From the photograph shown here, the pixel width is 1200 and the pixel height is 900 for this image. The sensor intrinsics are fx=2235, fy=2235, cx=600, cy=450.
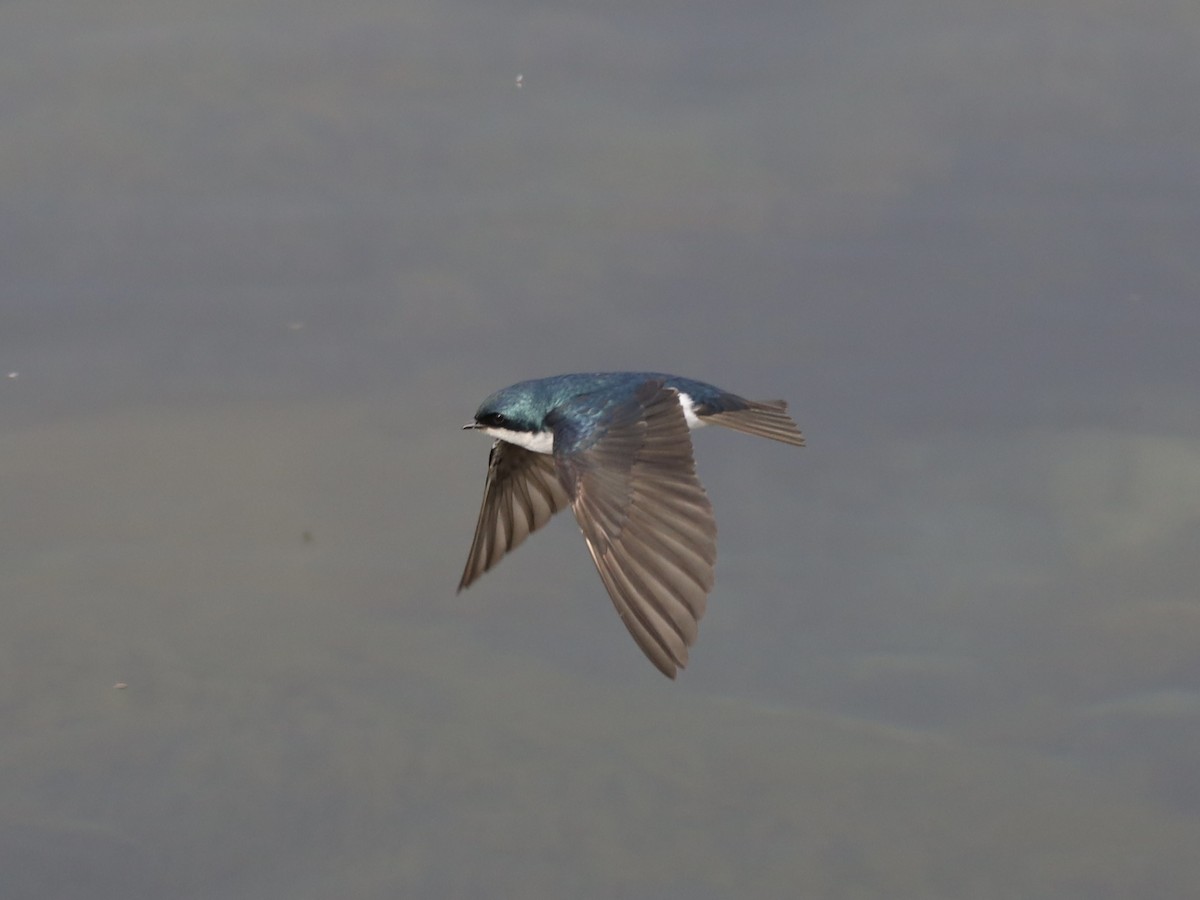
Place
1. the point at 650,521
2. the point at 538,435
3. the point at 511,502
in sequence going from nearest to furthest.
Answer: the point at 650,521 < the point at 538,435 < the point at 511,502

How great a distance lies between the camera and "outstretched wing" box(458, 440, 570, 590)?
3816mm

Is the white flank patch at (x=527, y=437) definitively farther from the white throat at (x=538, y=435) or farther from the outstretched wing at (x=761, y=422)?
the outstretched wing at (x=761, y=422)

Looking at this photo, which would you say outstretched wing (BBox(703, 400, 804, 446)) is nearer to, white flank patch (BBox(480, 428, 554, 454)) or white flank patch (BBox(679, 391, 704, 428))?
white flank patch (BBox(679, 391, 704, 428))

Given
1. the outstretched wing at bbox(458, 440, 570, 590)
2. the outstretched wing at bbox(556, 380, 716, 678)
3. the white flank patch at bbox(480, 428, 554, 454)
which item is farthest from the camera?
the outstretched wing at bbox(458, 440, 570, 590)

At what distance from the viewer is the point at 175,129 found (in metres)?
5.10

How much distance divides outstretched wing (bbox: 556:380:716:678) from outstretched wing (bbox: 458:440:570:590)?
12.2 inches

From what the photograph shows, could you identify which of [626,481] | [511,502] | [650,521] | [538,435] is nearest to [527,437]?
[538,435]

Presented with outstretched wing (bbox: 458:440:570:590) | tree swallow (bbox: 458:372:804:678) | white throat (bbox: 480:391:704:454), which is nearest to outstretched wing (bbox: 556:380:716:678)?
tree swallow (bbox: 458:372:804:678)

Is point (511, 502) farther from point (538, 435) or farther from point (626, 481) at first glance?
point (626, 481)

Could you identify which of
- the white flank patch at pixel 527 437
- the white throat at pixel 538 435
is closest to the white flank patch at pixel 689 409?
the white throat at pixel 538 435

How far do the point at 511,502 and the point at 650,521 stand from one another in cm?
59

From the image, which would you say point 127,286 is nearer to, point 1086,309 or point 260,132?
point 260,132

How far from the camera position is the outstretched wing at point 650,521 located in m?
3.12

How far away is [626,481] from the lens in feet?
11.1
